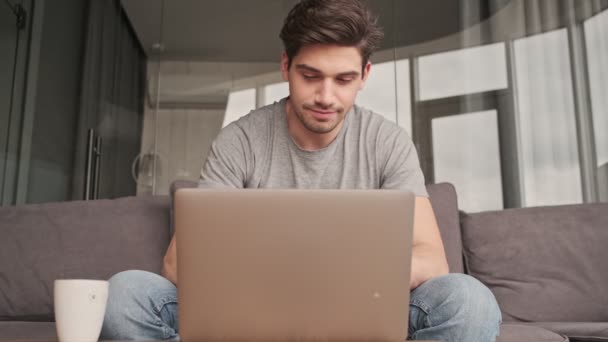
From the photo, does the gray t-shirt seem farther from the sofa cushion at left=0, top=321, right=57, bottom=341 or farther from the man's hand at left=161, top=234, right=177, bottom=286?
the sofa cushion at left=0, top=321, right=57, bottom=341

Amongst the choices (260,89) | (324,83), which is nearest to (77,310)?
(324,83)

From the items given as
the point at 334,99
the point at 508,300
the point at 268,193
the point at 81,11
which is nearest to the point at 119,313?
the point at 268,193

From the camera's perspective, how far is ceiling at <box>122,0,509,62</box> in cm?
380

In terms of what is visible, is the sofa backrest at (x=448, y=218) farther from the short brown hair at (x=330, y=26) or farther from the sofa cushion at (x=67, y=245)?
the short brown hair at (x=330, y=26)

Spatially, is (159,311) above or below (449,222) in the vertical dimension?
below

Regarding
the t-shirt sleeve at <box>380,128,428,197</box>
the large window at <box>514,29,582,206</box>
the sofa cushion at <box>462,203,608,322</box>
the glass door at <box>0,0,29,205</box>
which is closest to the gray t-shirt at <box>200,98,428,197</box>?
the t-shirt sleeve at <box>380,128,428,197</box>

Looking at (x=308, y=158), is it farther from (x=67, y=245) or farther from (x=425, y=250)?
(x=67, y=245)

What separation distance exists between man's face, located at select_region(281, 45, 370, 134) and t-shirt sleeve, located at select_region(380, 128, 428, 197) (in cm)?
13

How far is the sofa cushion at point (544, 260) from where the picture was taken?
171 centimetres

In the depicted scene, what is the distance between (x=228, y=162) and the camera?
1.47 m

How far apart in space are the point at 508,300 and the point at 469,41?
90.0 inches

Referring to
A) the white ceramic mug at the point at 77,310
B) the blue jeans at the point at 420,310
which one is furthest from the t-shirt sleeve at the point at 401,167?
the white ceramic mug at the point at 77,310

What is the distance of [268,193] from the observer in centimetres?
74

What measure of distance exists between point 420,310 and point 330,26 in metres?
0.66
